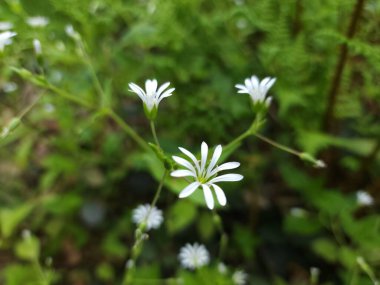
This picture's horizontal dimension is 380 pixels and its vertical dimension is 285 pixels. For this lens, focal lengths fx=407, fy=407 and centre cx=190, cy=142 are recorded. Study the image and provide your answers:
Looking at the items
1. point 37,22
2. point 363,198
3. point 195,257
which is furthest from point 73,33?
point 363,198

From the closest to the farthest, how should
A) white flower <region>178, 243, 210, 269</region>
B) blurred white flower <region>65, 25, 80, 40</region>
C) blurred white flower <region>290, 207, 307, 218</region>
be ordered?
blurred white flower <region>65, 25, 80, 40</region>, white flower <region>178, 243, 210, 269</region>, blurred white flower <region>290, 207, 307, 218</region>

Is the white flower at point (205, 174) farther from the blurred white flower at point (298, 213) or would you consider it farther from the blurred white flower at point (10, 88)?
the blurred white flower at point (10, 88)

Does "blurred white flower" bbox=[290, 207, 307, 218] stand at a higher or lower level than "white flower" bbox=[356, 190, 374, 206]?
lower

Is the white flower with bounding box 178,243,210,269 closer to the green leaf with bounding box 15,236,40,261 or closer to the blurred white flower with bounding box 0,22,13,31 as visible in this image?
the green leaf with bounding box 15,236,40,261

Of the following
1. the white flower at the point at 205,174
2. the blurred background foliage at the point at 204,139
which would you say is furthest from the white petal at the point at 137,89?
the blurred background foliage at the point at 204,139

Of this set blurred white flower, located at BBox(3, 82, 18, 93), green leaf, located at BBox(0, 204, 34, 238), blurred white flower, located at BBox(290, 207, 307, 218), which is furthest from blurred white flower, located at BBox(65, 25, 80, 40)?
blurred white flower, located at BBox(290, 207, 307, 218)
